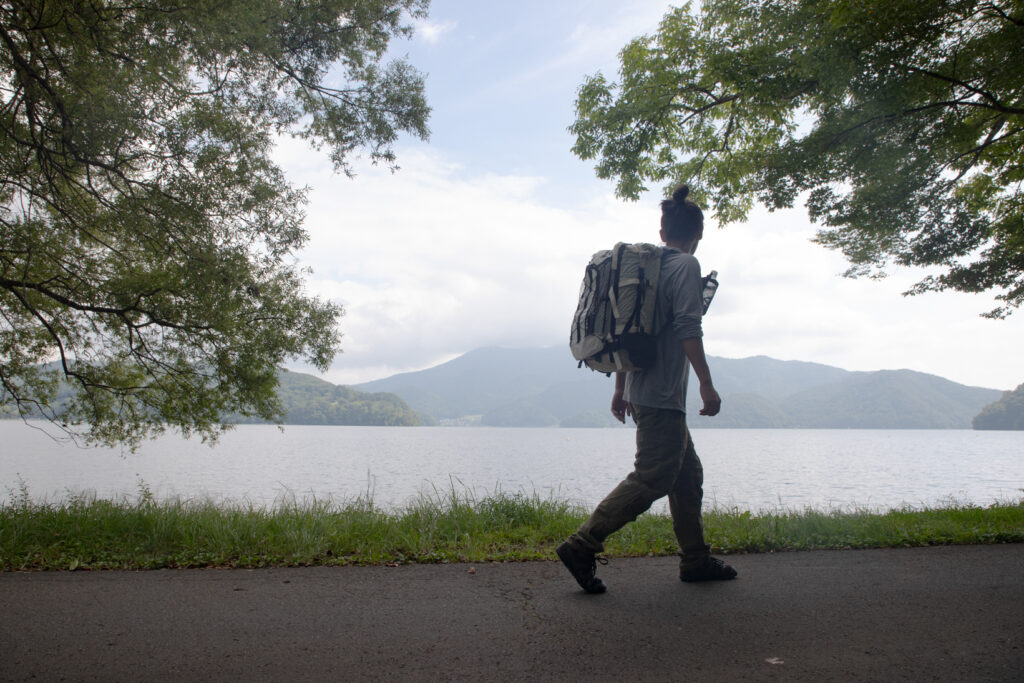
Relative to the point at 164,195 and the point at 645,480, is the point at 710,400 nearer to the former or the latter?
the point at 645,480

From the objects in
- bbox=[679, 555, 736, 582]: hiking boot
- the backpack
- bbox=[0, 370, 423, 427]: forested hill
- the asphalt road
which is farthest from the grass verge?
bbox=[0, 370, 423, 427]: forested hill

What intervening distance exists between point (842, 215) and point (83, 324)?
421 inches

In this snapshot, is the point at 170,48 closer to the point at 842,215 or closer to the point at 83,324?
the point at 83,324

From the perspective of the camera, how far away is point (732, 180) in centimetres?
1062

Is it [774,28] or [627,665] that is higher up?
[774,28]

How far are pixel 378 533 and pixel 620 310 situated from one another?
268 centimetres

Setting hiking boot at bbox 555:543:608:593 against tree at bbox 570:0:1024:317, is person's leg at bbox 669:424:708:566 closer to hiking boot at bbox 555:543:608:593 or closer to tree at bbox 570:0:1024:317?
hiking boot at bbox 555:543:608:593

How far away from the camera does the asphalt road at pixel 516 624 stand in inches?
93.7

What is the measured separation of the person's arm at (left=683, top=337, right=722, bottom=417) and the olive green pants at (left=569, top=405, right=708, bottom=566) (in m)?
0.18

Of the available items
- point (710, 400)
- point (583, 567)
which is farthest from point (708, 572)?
point (710, 400)

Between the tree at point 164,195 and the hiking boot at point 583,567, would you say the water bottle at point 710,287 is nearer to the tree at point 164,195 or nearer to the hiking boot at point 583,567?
the hiking boot at point 583,567

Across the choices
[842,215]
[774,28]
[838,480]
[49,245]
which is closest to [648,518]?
[842,215]

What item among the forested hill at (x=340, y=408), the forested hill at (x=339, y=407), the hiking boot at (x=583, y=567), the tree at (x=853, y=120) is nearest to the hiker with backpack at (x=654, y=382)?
the hiking boot at (x=583, y=567)

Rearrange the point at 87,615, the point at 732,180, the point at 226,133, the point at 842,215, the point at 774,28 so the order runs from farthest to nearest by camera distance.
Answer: the point at 732,180
the point at 842,215
the point at 774,28
the point at 226,133
the point at 87,615
